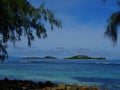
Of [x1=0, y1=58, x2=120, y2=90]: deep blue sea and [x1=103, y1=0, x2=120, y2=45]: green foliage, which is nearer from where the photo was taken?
[x1=103, y1=0, x2=120, y2=45]: green foliage

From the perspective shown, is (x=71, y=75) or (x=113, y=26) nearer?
(x=113, y=26)

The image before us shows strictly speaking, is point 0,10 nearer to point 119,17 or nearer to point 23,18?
point 23,18

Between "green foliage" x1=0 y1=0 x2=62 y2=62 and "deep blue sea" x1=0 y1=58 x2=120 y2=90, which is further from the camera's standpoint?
"deep blue sea" x1=0 y1=58 x2=120 y2=90

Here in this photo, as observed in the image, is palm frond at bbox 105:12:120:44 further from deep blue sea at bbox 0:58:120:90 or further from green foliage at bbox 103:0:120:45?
deep blue sea at bbox 0:58:120:90

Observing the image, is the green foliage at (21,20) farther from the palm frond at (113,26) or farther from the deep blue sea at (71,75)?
the deep blue sea at (71,75)

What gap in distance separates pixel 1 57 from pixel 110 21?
5.93 m

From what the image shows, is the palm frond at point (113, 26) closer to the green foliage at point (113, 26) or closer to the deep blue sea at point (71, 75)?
the green foliage at point (113, 26)

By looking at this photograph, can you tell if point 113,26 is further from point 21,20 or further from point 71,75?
point 71,75

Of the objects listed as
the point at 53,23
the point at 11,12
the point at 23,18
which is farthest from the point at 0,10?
the point at 53,23

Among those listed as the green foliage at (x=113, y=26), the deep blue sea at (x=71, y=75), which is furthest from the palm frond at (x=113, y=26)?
the deep blue sea at (x=71, y=75)

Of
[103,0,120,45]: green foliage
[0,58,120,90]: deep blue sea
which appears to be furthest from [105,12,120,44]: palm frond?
[0,58,120,90]: deep blue sea

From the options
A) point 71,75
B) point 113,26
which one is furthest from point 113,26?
point 71,75

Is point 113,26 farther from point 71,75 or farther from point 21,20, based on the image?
point 71,75

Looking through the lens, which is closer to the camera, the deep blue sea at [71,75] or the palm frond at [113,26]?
the palm frond at [113,26]
